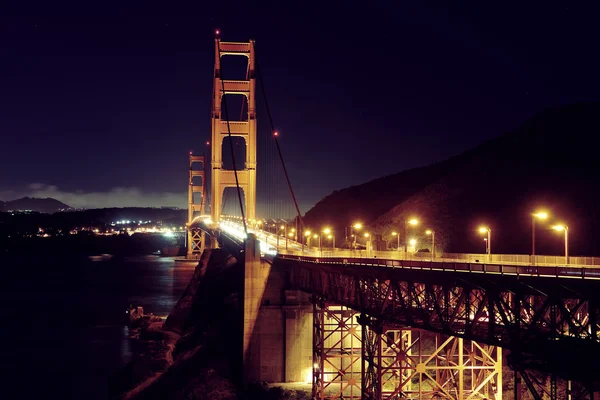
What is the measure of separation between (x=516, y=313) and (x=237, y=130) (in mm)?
57934

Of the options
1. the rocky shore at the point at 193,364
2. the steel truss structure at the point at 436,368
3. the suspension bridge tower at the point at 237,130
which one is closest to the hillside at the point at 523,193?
the suspension bridge tower at the point at 237,130

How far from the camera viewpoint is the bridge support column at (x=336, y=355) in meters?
27.9

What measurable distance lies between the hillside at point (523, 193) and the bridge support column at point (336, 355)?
27.7 m

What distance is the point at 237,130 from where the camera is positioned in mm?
70812

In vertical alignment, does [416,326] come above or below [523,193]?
below

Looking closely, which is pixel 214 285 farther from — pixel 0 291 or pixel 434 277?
pixel 0 291

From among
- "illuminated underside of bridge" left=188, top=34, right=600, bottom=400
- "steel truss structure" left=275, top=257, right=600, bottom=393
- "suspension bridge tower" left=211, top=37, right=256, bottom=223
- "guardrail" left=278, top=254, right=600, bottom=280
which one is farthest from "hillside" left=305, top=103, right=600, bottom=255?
"guardrail" left=278, top=254, right=600, bottom=280

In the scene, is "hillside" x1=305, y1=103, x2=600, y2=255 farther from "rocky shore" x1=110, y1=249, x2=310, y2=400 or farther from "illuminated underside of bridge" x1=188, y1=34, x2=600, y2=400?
"illuminated underside of bridge" x1=188, y1=34, x2=600, y2=400

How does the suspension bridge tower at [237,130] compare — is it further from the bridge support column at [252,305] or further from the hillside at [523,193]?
the bridge support column at [252,305]

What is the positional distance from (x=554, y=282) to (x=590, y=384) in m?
2.01

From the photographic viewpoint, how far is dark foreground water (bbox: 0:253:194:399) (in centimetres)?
4262

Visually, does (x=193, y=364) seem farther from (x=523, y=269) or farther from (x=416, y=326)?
(x=523, y=269)

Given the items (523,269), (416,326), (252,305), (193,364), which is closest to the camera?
(523,269)

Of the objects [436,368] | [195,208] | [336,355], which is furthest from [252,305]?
[195,208]
